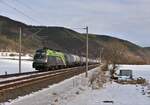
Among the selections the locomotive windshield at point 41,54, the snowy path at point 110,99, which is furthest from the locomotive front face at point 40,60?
the snowy path at point 110,99

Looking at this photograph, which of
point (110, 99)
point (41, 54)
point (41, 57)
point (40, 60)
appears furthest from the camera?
point (41, 54)

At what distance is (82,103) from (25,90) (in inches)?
244

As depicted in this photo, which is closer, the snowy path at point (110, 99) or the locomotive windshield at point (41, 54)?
the snowy path at point (110, 99)

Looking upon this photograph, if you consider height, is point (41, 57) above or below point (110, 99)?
above

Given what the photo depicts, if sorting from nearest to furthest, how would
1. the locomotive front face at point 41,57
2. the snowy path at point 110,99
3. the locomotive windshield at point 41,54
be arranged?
the snowy path at point 110,99, the locomotive front face at point 41,57, the locomotive windshield at point 41,54

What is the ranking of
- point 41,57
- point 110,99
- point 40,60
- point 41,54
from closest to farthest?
point 110,99, point 40,60, point 41,57, point 41,54

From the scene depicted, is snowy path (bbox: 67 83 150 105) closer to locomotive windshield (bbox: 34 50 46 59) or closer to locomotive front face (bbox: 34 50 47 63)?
locomotive front face (bbox: 34 50 47 63)

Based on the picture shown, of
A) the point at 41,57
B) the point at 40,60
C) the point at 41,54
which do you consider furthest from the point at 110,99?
the point at 41,54

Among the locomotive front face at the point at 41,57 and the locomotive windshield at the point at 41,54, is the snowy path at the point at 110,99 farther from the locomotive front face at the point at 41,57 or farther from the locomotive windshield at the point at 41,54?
the locomotive windshield at the point at 41,54

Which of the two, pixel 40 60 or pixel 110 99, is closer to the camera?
pixel 110 99

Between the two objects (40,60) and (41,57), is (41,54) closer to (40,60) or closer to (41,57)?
(41,57)

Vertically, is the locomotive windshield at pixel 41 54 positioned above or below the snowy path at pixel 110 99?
above

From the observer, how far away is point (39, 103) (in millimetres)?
21109

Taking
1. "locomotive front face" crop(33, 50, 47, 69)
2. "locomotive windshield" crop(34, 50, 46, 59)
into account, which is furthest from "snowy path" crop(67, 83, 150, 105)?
"locomotive windshield" crop(34, 50, 46, 59)
